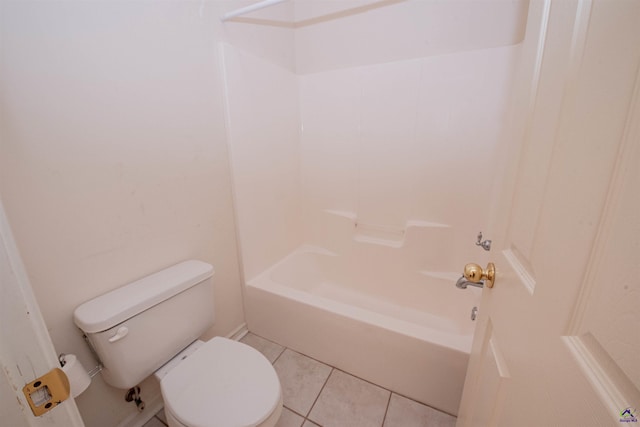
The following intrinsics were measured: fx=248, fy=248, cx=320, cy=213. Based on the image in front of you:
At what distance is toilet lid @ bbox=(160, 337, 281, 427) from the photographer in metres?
0.80

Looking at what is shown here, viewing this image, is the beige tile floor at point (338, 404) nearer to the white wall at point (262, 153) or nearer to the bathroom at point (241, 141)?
the bathroom at point (241, 141)

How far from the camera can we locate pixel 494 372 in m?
0.54

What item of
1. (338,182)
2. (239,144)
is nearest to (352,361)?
(338,182)

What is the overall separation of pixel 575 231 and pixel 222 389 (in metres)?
1.08

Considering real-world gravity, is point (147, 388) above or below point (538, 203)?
below

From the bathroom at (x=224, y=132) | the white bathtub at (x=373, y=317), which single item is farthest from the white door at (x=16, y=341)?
the white bathtub at (x=373, y=317)

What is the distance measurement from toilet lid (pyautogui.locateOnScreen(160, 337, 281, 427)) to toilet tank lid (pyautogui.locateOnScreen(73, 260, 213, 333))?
28cm

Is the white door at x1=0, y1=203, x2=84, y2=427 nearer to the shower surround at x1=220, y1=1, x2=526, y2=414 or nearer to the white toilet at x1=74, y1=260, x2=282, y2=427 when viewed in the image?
the white toilet at x1=74, y1=260, x2=282, y2=427

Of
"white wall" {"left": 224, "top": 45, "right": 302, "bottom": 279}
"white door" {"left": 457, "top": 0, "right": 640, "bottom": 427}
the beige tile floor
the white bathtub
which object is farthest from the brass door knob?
"white wall" {"left": 224, "top": 45, "right": 302, "bottom": 279}

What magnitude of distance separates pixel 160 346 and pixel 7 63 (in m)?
1.05

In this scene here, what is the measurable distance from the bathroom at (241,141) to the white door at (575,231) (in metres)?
1.11

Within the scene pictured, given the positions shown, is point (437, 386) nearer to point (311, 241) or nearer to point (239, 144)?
point (311, 241)

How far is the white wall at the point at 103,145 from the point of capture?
2.48 feet

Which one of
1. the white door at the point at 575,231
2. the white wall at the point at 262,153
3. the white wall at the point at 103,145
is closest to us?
the white door at the point at 575,231
